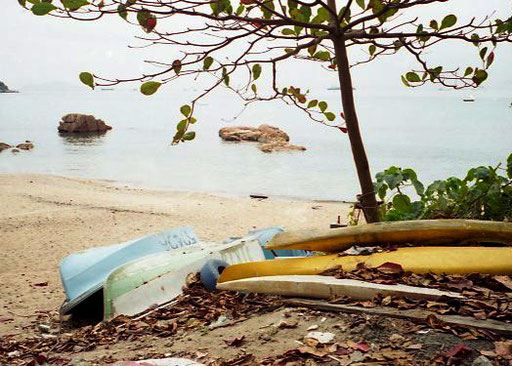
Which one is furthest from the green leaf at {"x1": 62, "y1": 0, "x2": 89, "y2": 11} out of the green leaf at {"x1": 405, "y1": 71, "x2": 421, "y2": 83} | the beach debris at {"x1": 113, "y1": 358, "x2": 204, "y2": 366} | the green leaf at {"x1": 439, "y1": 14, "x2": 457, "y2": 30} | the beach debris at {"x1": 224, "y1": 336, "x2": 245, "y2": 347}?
the green leaf at {"x1": 405, "y1": 71, "x2": 421, "y2": 83}

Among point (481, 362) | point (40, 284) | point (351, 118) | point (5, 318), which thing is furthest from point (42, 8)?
point (40, 284)

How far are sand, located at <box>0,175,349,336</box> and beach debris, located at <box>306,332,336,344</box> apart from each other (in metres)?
A: 3.02

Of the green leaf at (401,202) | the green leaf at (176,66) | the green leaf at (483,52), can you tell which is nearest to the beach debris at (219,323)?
the green leaf at (176,66)

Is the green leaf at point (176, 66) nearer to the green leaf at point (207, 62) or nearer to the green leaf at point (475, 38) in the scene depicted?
the green leaf at point (207, 62)

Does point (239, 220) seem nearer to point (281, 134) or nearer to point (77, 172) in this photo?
point (77, 172)

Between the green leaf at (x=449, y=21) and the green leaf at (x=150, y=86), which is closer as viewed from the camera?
the green leaf at (x=150, y=86)

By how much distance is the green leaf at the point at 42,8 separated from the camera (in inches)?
86.9

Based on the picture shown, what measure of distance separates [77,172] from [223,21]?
69.3ft

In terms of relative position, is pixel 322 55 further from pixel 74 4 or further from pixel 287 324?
pixel 287 324

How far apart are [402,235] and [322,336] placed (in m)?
1.31

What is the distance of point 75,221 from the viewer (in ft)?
31.0

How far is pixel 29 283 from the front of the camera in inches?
232

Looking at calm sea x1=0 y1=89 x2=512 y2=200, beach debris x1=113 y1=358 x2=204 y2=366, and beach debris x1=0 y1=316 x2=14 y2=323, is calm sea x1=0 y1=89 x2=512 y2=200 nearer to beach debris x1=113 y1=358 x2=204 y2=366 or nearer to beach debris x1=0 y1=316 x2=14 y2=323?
beach debris x1=0 y1=316 x2=14 y2=323

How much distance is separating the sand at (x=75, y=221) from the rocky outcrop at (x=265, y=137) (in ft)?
52.1
